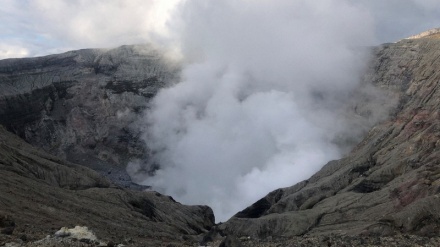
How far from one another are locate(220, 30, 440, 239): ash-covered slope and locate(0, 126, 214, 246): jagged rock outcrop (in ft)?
68.8

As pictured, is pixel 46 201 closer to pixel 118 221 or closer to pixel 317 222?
pixel 118 221

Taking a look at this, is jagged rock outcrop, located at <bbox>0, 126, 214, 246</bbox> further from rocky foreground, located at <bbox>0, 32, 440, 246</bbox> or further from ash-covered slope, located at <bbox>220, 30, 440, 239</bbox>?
ash-covered slope, located at <bbox>220, 30, 440, 239</bbox>

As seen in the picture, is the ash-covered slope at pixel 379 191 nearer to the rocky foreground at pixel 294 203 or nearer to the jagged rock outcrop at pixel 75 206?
the rocky foreground at pixel 294 203

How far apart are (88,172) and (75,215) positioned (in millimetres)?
47462

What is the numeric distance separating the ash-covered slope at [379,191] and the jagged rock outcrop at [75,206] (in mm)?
20978

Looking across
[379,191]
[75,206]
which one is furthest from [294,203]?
[75,206]

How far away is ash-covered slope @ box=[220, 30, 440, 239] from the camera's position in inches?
3284

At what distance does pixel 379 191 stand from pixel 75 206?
62889 mm

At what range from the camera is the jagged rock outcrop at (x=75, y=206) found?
75.0m

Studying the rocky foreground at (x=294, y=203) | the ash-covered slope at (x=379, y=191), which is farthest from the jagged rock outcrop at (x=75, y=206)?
the ash-covered slope at (x=379, y=191)

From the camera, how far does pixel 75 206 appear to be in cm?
9644

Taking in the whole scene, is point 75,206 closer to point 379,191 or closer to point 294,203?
point 379,191

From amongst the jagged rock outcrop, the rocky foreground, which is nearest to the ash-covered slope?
the rocky foreground

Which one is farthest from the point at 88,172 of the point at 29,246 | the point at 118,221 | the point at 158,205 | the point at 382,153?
the point at 29,246
